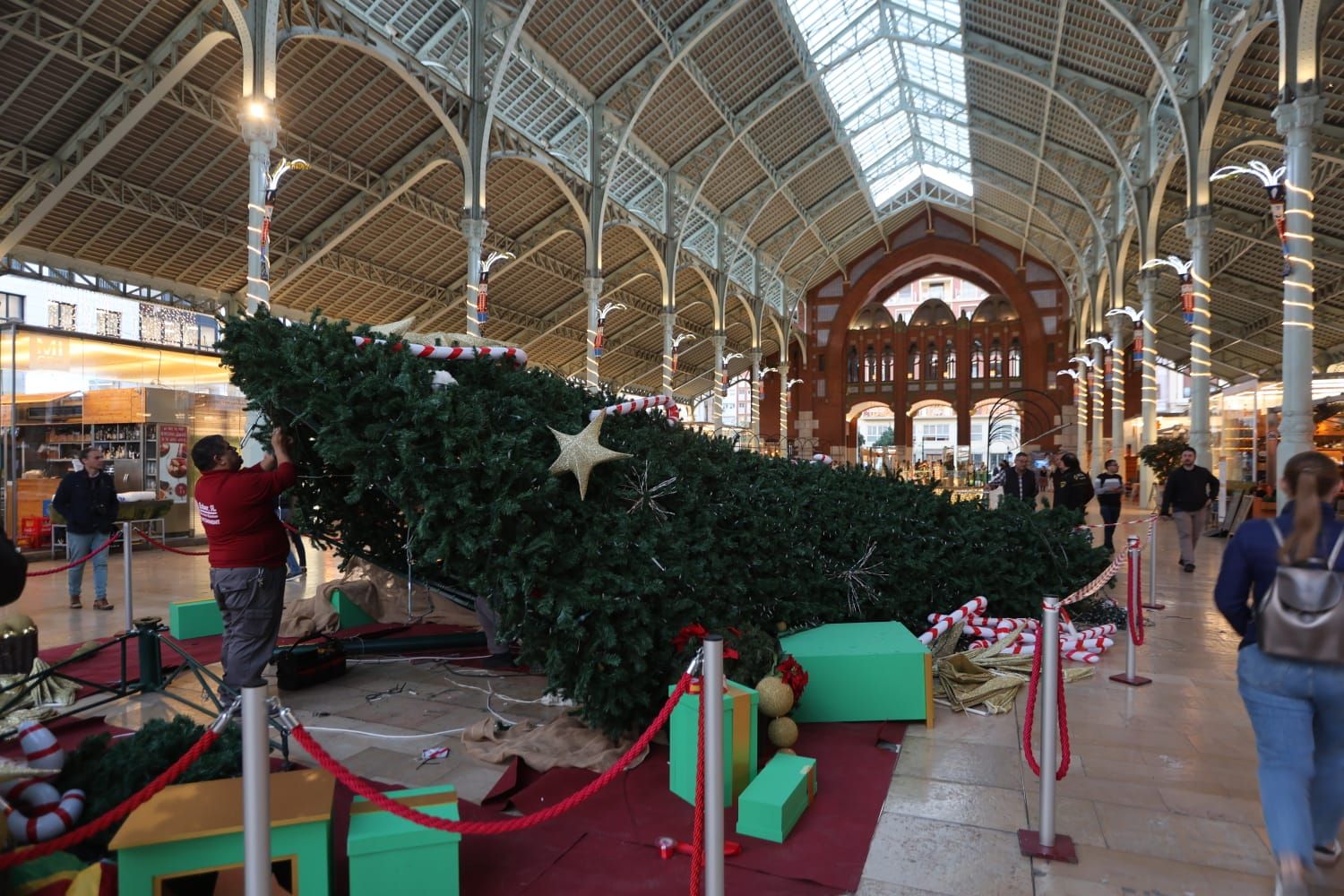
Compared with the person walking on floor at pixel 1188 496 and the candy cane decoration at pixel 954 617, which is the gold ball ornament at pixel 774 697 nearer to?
the candy cane decoration at pixel 954 617

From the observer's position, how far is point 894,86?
2800 cm

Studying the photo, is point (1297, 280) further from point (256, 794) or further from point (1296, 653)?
point (256, 794)

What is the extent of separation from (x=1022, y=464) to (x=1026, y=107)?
2092 centimetres

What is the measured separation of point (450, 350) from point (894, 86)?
28825mm

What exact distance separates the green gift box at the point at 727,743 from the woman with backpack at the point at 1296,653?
70.2 inches

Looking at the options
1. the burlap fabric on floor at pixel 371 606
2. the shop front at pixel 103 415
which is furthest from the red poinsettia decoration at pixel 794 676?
the shop front at pixel 103 415

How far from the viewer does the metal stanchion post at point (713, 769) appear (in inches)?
86.2

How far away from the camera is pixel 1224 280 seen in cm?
2806

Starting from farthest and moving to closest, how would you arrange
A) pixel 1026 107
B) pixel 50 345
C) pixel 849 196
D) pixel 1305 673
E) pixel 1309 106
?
pixel 849 196 < pixel 1026 107 < pixel 50 345 < pixel 1309 106 < pixel 1305 673

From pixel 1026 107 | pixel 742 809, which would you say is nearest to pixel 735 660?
pixel 742 809

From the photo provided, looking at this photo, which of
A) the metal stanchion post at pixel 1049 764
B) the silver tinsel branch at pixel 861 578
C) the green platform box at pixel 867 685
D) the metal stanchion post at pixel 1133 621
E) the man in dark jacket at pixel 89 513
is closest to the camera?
the metal stanchion post at pixel 1049 764

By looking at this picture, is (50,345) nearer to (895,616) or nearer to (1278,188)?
(895,616)

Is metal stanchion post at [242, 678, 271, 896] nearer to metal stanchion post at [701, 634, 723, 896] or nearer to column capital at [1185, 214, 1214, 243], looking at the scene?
metal stanchion post at [701, 634, 723, 896]

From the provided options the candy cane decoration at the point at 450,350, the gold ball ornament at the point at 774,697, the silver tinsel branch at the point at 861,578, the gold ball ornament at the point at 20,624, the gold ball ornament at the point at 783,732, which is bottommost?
→ the gold ball ornament at the point at 783,732
